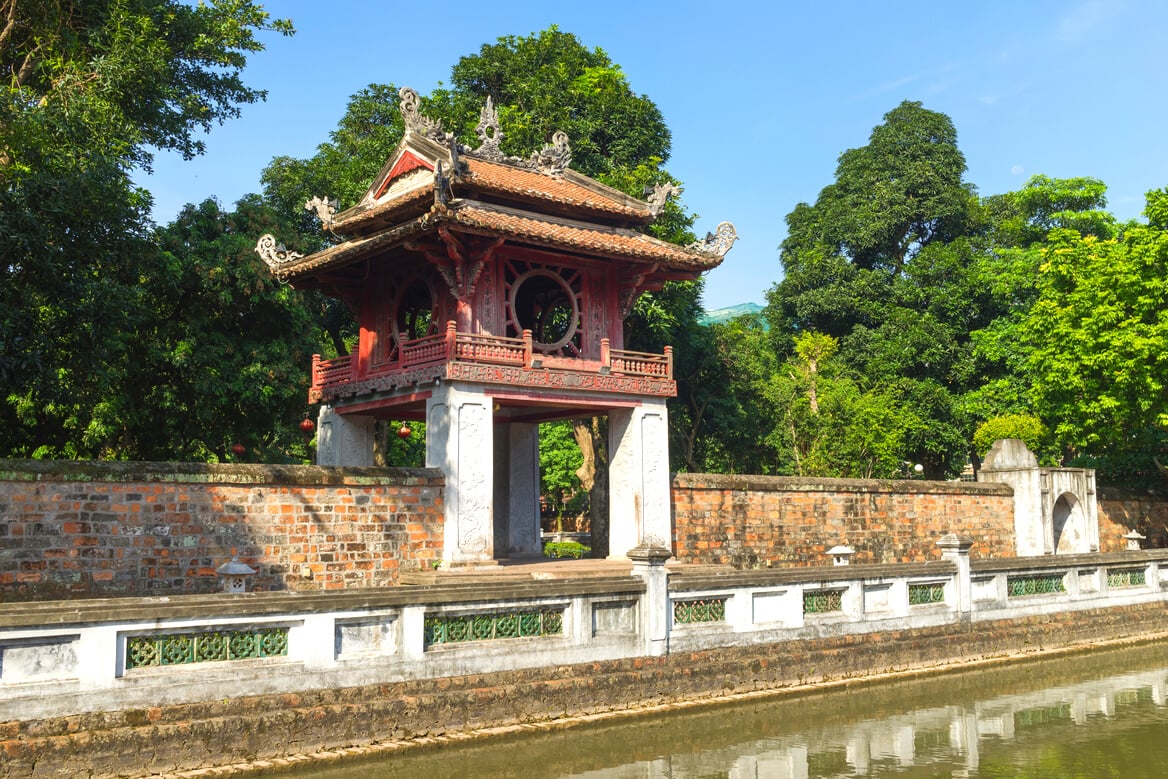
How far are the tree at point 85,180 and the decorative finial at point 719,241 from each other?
9832 millimetres

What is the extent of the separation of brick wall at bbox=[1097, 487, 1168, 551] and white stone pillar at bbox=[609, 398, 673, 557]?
13820mm

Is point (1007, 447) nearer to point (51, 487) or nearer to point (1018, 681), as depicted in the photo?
point (1018, 681)

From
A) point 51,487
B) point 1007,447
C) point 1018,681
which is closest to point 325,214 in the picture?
point 51,487

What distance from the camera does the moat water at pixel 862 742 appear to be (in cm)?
969

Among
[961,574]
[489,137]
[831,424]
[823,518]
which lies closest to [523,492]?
[823,518]

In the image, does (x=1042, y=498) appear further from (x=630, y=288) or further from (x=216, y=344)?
(x=216, y=344)

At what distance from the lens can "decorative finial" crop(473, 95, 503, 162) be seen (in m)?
19.9

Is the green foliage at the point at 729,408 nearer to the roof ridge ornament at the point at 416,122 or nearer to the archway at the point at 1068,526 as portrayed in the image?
the archway at the point at 1068,526

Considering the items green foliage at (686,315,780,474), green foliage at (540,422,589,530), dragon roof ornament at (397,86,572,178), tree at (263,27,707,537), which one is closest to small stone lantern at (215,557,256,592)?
dragon roof ornament at (397,86,572,178)

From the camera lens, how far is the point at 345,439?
64.3 feet

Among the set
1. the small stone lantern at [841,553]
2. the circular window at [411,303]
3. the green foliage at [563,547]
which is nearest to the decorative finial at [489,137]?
the circular window at [411,303]

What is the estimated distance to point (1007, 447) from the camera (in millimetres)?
24953

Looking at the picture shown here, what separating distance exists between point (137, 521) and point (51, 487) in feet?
3.66

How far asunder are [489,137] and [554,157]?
147 cm
